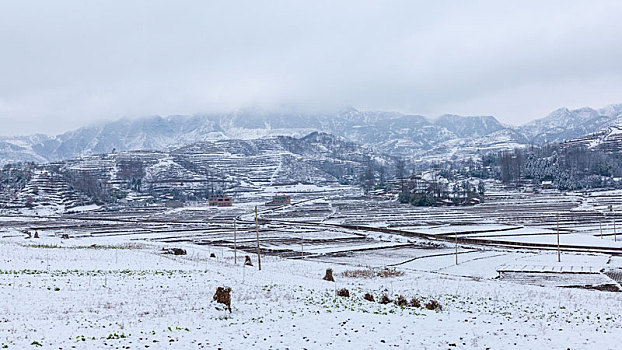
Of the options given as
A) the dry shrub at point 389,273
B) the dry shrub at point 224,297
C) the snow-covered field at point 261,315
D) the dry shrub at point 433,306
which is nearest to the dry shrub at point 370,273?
the dry shrub at point 389,273

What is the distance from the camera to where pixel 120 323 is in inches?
706

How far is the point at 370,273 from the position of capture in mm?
43969

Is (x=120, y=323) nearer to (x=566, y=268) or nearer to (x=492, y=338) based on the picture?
(x=492, y=338)

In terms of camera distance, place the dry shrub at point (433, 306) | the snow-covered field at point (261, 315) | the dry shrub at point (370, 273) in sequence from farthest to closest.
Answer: the dry shrub at point (370, 273) < the dry shrub at point (433, 306) < the snow-covered field at point (261, 315)

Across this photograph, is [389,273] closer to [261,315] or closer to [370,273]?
[370,273]

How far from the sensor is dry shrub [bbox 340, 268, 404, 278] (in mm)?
42719

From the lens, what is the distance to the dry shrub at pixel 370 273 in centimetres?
4272

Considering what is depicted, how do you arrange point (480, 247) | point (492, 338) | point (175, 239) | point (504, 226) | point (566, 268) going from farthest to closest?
point (504, 226), point (175, 239), point (480, 247), point (566, 268), point (492, 338)

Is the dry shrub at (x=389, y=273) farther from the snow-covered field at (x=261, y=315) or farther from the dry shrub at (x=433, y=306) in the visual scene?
the dry shrub at (x=433, y=306)

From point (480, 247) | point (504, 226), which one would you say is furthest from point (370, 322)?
point (504, 226)

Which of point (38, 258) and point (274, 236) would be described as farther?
point (274, 236)

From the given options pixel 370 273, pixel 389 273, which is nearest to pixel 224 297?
pixel 370 273

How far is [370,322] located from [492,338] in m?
4.08

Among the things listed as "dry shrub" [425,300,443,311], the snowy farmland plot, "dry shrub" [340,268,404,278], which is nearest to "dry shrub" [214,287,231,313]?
the snowy farmland plot
